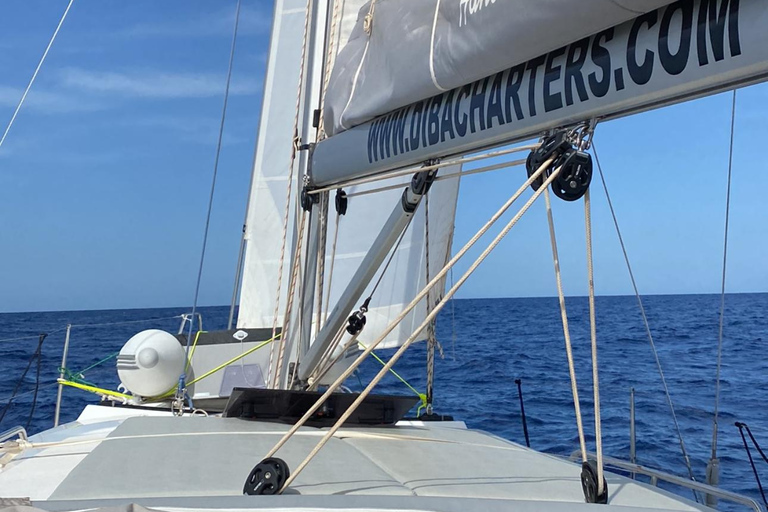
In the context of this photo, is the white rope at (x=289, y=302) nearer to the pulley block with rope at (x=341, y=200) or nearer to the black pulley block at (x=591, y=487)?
the pulley block with rope at (x=341, y=200)

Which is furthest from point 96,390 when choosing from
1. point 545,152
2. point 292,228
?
point 545,152

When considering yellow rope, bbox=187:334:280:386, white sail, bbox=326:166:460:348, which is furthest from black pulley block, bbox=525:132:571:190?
white sail, bbox=326:166:460:348

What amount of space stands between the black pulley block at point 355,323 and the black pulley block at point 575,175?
5.65 ft

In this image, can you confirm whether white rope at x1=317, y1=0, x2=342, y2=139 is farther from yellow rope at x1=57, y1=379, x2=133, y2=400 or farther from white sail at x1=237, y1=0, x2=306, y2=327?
white sail at x1=237, y1=0, x2=306, y2=327

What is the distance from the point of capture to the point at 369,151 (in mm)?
2689

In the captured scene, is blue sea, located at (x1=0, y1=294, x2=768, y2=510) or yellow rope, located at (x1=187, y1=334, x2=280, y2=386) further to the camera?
blue sea, located at (x1=0, y1=294, x2=768, y2=510)

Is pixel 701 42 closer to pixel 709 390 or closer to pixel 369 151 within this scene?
pixel 369 151

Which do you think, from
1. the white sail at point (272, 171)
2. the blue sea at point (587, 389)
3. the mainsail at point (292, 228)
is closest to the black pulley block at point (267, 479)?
the blue sea at point (587, 389)

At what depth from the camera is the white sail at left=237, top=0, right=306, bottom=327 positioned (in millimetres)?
6785

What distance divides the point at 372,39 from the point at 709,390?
9680 millimetres

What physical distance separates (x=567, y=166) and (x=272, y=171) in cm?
537

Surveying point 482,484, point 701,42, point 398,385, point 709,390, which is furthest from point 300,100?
point 709,390

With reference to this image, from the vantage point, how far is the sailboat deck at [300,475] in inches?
66.2

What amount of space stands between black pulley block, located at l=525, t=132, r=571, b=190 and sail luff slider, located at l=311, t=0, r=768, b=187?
1.8 inches
